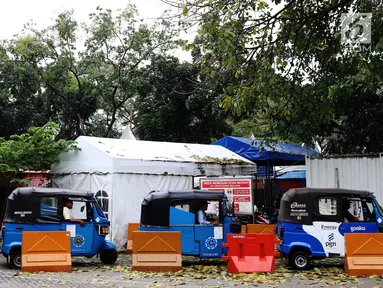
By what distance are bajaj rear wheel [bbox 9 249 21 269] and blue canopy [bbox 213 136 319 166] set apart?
418 inches

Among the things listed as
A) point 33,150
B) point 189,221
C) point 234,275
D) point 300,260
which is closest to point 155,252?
point 189,221

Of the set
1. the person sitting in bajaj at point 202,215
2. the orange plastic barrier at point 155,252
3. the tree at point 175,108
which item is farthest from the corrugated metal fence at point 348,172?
the tree at point 175,108

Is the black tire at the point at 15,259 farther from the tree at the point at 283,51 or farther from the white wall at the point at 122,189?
the tree at the point at 283,51

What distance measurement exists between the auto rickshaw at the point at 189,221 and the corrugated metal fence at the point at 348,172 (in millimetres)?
4575

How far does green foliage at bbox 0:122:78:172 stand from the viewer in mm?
17875

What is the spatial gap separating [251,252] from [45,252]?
4984 mm

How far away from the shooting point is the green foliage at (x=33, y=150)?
17.9m

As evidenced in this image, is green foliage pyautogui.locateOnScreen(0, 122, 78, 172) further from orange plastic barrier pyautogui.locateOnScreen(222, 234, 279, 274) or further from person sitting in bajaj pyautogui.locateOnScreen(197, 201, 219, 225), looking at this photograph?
orange plastic barrier pyautogui.locateOnScreen(222, 234, 279, 274)

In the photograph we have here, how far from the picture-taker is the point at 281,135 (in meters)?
15.2

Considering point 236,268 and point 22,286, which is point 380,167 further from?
point 22,286

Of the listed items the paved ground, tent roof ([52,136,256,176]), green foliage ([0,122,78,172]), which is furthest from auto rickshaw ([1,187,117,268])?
green foliage ([0,122,78,172])

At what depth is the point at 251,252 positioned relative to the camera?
12.1 m

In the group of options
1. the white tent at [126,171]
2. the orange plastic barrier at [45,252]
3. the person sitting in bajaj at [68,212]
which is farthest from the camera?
the white tent at [126,171]

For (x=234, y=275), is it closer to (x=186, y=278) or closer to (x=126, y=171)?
(x=186, y=278)
